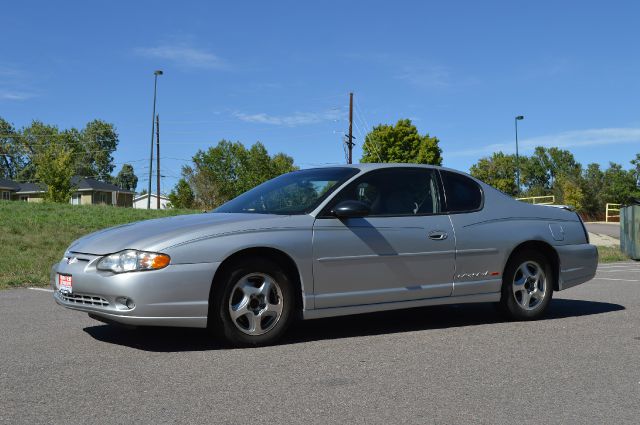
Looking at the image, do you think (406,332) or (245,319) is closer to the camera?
(245,319)

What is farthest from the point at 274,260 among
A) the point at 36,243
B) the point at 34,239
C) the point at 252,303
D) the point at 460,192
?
the point at 34,239

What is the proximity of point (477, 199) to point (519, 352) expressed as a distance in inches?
75.2

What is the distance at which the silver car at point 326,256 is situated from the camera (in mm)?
5293

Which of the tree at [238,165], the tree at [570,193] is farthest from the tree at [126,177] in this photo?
the tree at [570,193]

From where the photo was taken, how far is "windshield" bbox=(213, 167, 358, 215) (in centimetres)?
611

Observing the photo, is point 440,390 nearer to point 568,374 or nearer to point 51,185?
point 568,374

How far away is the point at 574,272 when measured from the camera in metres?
7.52

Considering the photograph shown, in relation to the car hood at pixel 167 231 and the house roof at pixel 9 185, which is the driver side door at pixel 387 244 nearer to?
the car hood at pixel 167 231

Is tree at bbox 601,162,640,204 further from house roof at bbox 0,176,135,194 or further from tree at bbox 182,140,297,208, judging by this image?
house roof at bbox 0,176,135,194

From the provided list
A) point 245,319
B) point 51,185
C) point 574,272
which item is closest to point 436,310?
point 574,272

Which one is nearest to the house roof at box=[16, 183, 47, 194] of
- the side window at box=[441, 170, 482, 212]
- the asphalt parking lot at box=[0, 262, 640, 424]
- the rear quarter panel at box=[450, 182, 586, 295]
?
the asphalt parking lot at box=[0, 262, 640, 424]

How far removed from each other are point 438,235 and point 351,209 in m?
1.08

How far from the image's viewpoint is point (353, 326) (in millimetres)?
6742

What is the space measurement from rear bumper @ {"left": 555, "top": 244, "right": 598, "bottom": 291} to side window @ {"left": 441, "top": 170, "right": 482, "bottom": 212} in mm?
1053
